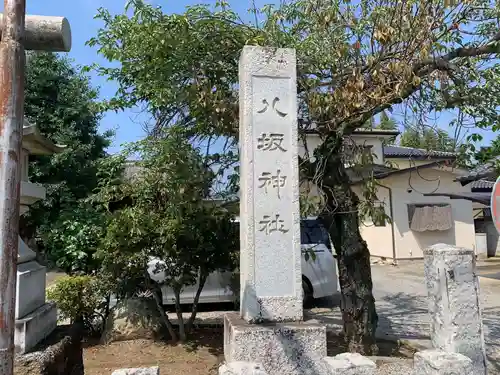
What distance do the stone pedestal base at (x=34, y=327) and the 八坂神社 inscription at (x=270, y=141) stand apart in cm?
306

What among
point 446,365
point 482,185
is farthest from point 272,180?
point 482,185

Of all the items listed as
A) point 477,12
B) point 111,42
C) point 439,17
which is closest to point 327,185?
point 439,17

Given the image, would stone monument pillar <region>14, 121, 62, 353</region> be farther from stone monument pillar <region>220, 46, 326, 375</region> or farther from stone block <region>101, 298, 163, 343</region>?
stone monument pillar <region>220, 46, 326, 375</region>

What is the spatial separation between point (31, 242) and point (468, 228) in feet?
55.8

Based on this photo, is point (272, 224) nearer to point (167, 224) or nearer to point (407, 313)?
point (167, 224)

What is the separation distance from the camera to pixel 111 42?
19.2 feet

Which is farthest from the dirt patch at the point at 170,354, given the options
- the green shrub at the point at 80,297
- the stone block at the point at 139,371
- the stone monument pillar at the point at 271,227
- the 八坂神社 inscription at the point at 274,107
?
the 八坂神社 inscription at the point at 274,107

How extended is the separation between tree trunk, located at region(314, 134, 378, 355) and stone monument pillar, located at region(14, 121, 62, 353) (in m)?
3.62

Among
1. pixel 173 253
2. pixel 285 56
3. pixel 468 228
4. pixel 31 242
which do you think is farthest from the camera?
pixel 468 228

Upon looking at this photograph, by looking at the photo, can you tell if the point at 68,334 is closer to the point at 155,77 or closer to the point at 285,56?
the point at 155,77

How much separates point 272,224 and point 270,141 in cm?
95

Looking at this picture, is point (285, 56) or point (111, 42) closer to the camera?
point (285, 56)

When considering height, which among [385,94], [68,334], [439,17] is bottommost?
[68,334]

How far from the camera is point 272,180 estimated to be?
466cm
